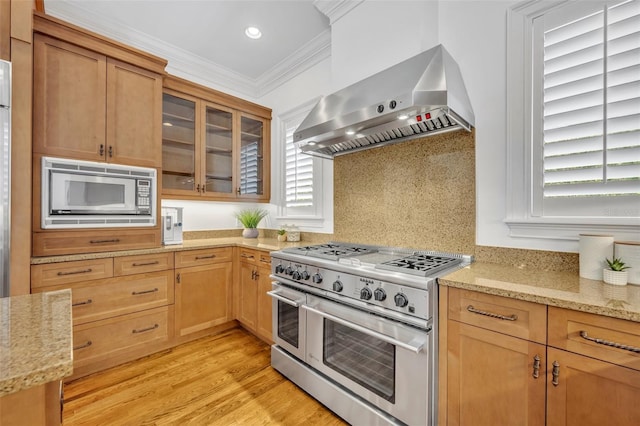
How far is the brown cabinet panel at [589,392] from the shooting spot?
93cm

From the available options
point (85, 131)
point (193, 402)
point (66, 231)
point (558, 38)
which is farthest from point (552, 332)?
point (85, 131)

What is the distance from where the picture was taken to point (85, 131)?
7.03ft

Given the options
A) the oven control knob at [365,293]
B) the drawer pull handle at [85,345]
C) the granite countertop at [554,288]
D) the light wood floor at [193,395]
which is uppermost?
the granite countertop at [554,288]

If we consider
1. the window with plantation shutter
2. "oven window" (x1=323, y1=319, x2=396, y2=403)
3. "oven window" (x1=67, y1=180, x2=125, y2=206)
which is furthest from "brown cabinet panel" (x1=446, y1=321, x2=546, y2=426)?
"oven window" (x1=67, y1=180, x2=125, y2=206)

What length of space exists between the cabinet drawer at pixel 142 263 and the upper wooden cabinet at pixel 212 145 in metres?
0.69

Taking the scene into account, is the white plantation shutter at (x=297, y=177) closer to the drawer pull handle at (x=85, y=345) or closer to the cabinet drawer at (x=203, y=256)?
the cabinet drawer at (x=203, y=256)

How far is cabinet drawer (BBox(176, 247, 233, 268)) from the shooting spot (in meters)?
2.51

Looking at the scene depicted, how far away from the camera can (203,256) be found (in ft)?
8.68

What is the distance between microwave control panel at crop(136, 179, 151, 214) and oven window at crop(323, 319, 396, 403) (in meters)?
1.85

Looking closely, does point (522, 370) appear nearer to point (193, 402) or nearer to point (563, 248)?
point (563, 248)

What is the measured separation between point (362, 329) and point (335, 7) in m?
2.51

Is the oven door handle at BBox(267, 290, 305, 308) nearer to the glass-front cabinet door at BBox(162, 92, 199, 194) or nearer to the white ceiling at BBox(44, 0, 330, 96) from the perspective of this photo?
the glass-front cabinet door at BBox(162, 92, 199, 194)

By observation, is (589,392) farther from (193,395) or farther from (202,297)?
(202,297)

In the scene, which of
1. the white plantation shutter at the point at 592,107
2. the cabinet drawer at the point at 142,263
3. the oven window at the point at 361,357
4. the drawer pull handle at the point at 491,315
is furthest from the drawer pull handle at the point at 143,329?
the white plantation shutter at the point at 592,107
